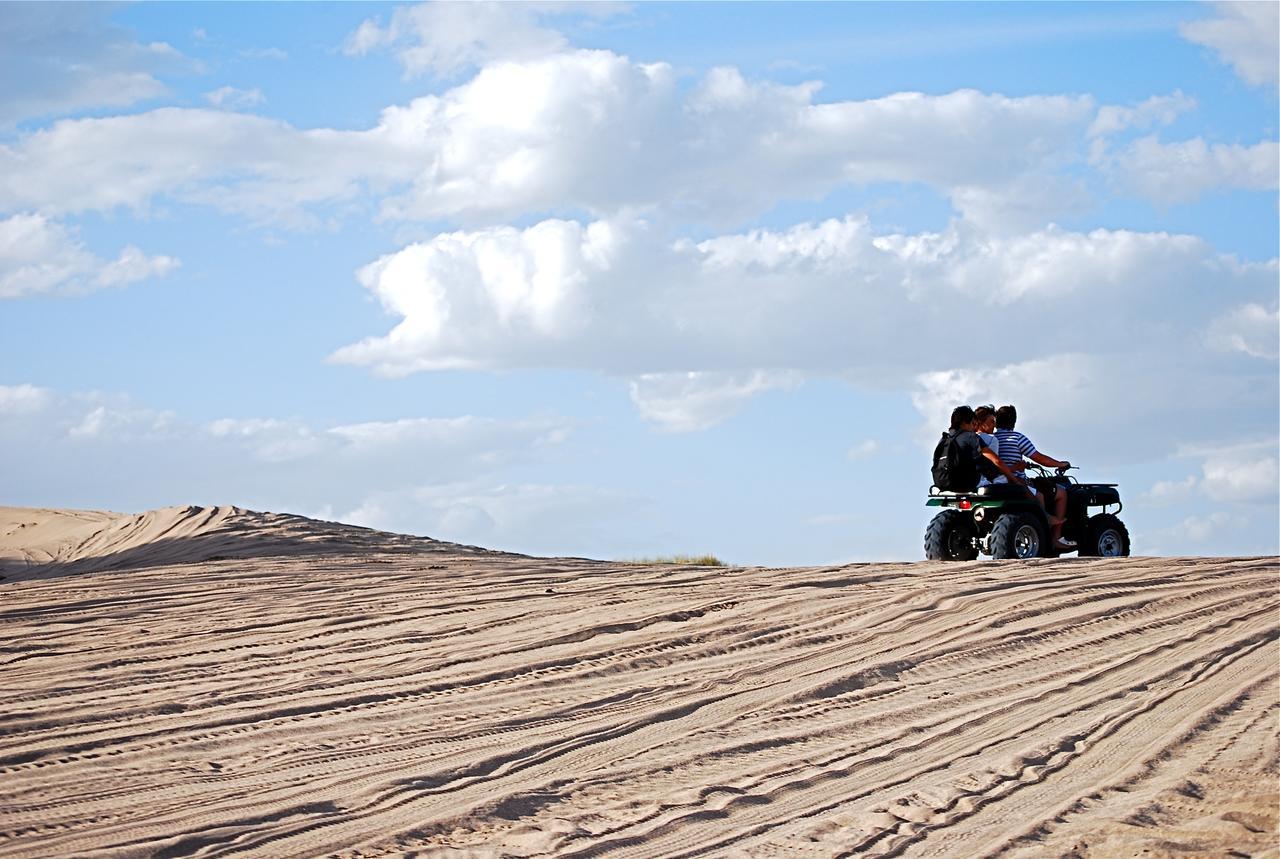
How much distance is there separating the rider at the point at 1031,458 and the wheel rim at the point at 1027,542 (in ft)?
0.82

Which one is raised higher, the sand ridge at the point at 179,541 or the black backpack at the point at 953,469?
the black backpack at the point at 953,469

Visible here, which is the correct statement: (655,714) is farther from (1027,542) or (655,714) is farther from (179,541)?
(179,541)

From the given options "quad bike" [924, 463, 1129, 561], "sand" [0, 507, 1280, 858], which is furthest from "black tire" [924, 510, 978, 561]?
"sand" [0, 507, 1280, 858]

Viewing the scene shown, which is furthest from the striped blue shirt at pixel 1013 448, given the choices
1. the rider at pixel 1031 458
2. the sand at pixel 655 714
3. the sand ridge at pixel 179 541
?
the sand ridge at pixel 179 541

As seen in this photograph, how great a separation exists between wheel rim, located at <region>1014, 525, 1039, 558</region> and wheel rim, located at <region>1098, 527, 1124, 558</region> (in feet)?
4.48

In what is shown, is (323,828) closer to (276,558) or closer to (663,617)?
(663,617)

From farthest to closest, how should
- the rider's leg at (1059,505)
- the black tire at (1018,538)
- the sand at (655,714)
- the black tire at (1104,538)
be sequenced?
the black tire at (1104,538), the rider's leg at (1059,505), the black tire at (1018,538), the sand at (655,714)

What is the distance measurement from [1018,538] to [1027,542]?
153 millimetres

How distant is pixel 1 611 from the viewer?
11984mm

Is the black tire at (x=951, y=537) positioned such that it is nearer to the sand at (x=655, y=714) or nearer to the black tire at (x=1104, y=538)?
the black tire at (x=1104, y=538)

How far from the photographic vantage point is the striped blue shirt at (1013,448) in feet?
51.7

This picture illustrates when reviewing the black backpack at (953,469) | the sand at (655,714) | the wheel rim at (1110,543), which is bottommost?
the sand at (655,714)

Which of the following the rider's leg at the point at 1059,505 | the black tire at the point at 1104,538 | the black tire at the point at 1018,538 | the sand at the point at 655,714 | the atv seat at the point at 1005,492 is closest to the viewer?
the sand at the point at 655,714

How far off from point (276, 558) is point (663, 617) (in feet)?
22.0
